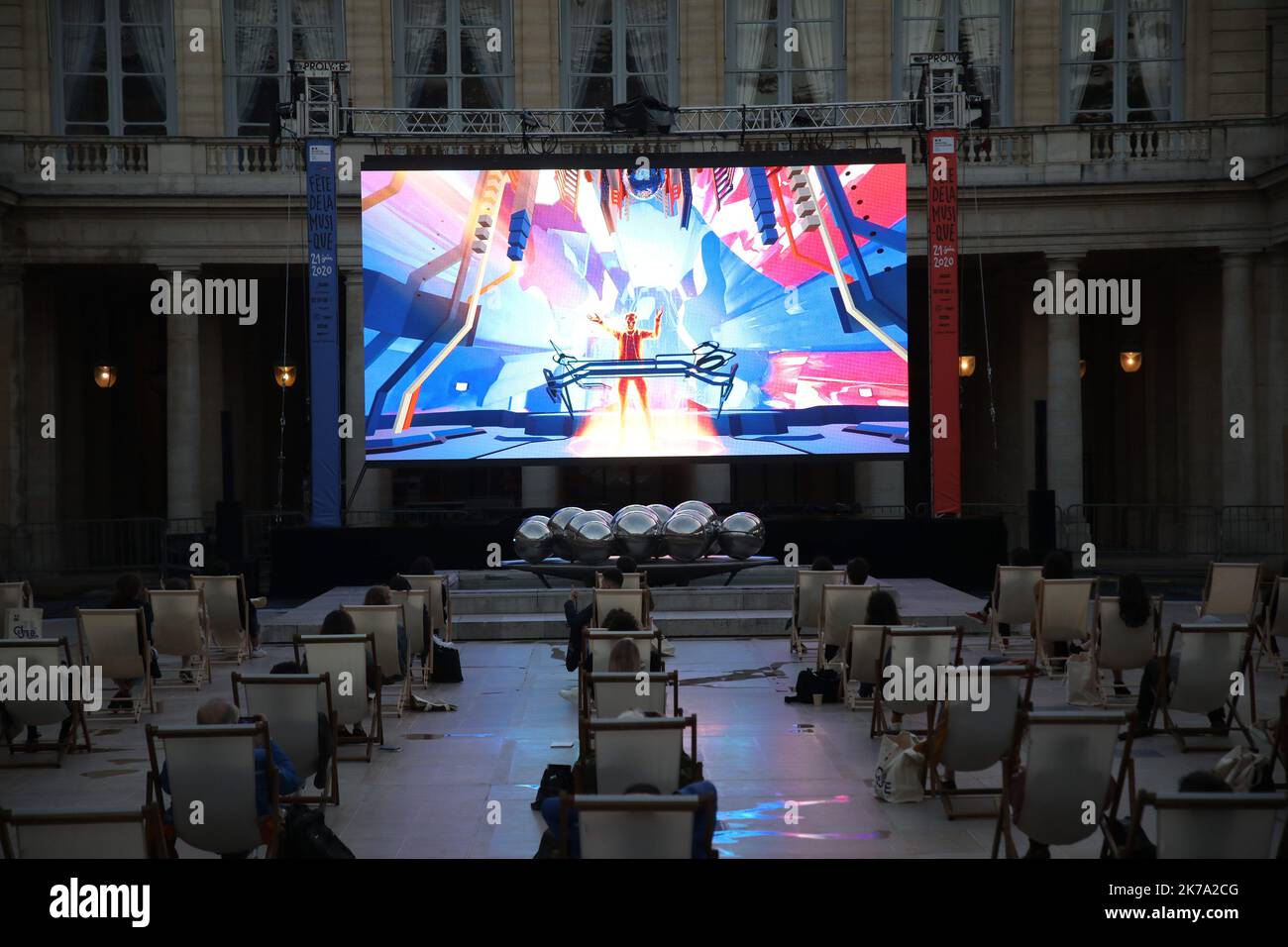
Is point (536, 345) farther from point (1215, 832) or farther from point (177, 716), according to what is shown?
point (1215, 832)

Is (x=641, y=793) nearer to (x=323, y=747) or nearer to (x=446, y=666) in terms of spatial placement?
(x=323, y=747)

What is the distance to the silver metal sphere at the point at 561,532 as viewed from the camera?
20.2m

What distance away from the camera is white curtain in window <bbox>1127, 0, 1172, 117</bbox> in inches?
1150

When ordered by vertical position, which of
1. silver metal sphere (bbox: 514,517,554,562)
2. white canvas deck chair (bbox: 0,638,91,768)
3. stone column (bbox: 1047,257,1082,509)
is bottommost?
white canvas deck chair (bbox: 0,638,91,768)

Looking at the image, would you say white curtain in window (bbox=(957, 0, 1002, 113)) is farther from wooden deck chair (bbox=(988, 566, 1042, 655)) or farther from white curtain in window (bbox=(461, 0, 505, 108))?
wooden deck chair (bbox=(988, 566, 1042, 655))

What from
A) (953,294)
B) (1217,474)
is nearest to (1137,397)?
(1217,474)

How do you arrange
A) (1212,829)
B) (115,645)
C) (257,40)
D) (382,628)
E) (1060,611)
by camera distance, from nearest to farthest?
(1212,829), (382,628), (115,645), (1060,611), (257,40)

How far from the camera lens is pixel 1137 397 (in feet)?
109

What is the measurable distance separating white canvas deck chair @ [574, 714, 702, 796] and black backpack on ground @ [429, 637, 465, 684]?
8032 millimetres

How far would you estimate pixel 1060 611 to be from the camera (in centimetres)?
1478

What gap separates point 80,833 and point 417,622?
29.5 feet

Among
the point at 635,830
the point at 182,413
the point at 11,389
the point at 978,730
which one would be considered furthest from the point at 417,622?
the point at 11,389

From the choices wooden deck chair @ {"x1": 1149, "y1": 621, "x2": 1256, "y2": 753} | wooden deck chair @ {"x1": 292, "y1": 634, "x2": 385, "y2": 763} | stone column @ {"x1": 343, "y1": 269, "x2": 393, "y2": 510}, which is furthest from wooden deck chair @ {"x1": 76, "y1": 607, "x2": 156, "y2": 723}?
stone column @ {"x1": 343, "y1": 269, "x2": 393, "y2": 510}

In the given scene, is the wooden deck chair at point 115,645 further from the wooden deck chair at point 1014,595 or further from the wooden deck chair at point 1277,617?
the wooden deck chair at point 1277,617
